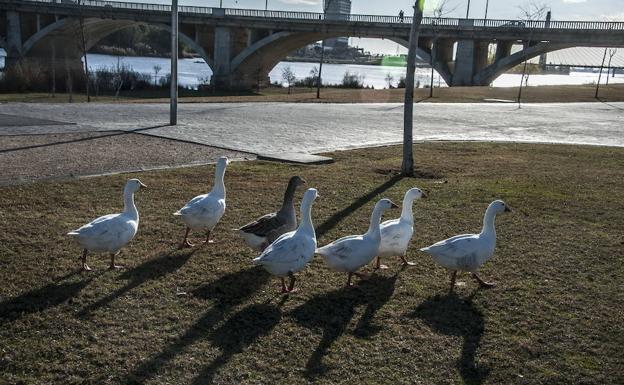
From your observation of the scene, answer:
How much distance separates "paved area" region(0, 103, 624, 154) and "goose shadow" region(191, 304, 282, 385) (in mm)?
7159

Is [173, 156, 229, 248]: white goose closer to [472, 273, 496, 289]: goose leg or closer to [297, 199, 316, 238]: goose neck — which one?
[297, 199, 316, 238]: goose neck

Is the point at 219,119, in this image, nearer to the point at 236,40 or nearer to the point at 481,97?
the point at 481,97

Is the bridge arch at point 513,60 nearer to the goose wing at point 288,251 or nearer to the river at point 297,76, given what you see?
the river at point 297,76

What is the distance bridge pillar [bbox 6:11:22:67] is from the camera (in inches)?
2292

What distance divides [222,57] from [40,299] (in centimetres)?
4918

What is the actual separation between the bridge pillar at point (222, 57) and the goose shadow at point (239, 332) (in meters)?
48.0

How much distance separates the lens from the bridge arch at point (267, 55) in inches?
1934

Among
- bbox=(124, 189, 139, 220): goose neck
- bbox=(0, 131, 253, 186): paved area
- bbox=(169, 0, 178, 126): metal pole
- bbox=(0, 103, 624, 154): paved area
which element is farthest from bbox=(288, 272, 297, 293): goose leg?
bbox=(169, 0, 178, 126): metal pole

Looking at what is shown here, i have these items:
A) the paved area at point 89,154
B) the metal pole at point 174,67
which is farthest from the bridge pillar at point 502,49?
the paved area at point 89,154

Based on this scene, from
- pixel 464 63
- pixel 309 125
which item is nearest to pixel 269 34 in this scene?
pixel 464 63

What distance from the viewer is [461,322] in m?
4.61

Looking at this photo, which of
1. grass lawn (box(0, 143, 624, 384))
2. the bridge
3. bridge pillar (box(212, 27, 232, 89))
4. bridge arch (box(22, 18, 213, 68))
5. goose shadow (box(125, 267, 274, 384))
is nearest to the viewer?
goose shadow (box(125, 267, 274, 384))

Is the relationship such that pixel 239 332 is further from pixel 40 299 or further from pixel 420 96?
pixel 420 96

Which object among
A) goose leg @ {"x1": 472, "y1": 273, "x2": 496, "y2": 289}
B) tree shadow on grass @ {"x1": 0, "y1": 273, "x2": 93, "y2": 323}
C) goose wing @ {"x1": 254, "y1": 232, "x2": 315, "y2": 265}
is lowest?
tree shadow on grass @ {"x1": 0, "y1": 273, "x2": 93, "y2": 323}
